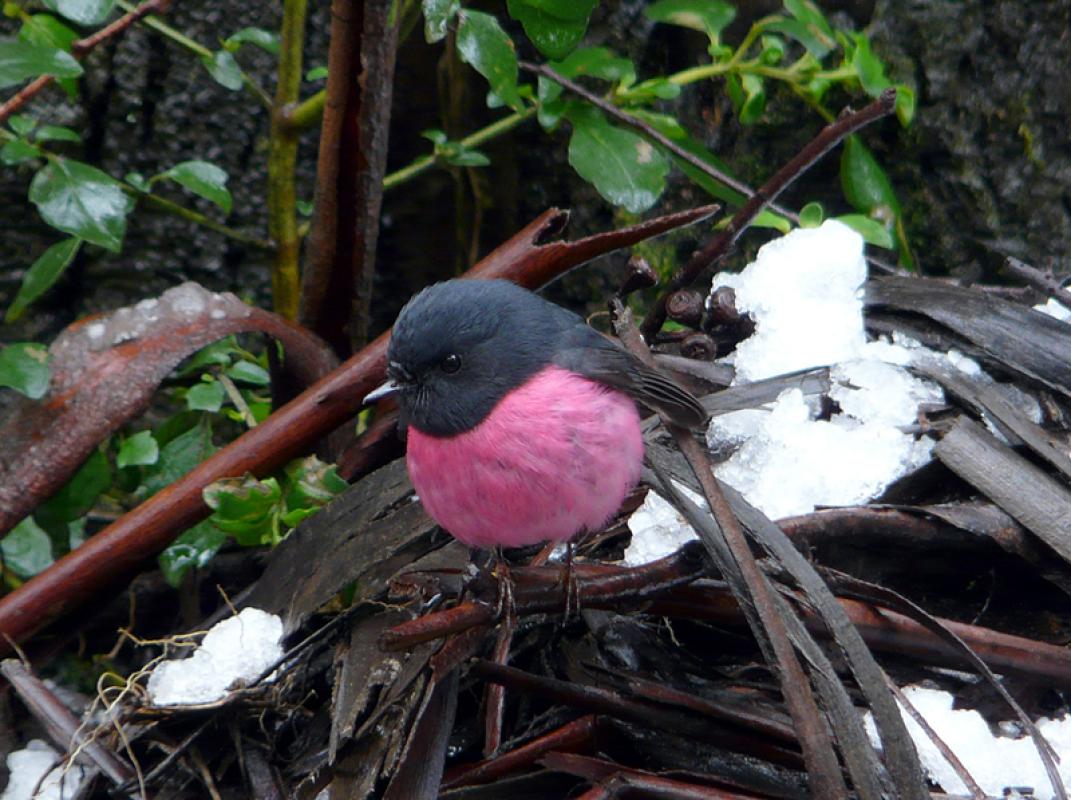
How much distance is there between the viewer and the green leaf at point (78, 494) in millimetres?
2021

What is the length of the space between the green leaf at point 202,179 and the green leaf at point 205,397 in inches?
14.6

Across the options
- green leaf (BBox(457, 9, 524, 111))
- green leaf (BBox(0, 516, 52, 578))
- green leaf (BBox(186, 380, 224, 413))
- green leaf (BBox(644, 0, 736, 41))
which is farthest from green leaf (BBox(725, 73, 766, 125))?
green leaf (BBox(0, 516, 52, 578))

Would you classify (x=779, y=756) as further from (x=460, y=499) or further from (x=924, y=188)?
(x=924, y=188)

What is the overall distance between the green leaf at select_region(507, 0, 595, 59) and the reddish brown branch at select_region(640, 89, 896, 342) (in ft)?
1.46

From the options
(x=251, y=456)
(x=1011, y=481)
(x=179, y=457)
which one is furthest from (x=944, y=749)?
(x=179, y=457)

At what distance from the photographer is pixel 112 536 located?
1.94m

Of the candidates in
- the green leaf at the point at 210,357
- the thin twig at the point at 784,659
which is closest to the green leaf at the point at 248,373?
the green leaf at the point at 210,357

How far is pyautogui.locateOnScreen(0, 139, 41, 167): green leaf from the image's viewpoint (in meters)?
2.00

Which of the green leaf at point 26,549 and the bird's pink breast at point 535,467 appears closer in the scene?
the bird's pink breast at point 535,467

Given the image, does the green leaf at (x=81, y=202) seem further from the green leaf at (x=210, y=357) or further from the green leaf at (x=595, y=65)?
the green leaf at (x=595, y=65)

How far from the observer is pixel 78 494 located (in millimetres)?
2033

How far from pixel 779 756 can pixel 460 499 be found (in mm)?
578

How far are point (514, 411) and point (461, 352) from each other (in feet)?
0.49

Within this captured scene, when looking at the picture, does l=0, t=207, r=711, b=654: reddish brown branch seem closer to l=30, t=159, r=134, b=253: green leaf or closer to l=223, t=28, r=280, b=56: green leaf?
l=30, t=159, r=134, b=253: green leaf
